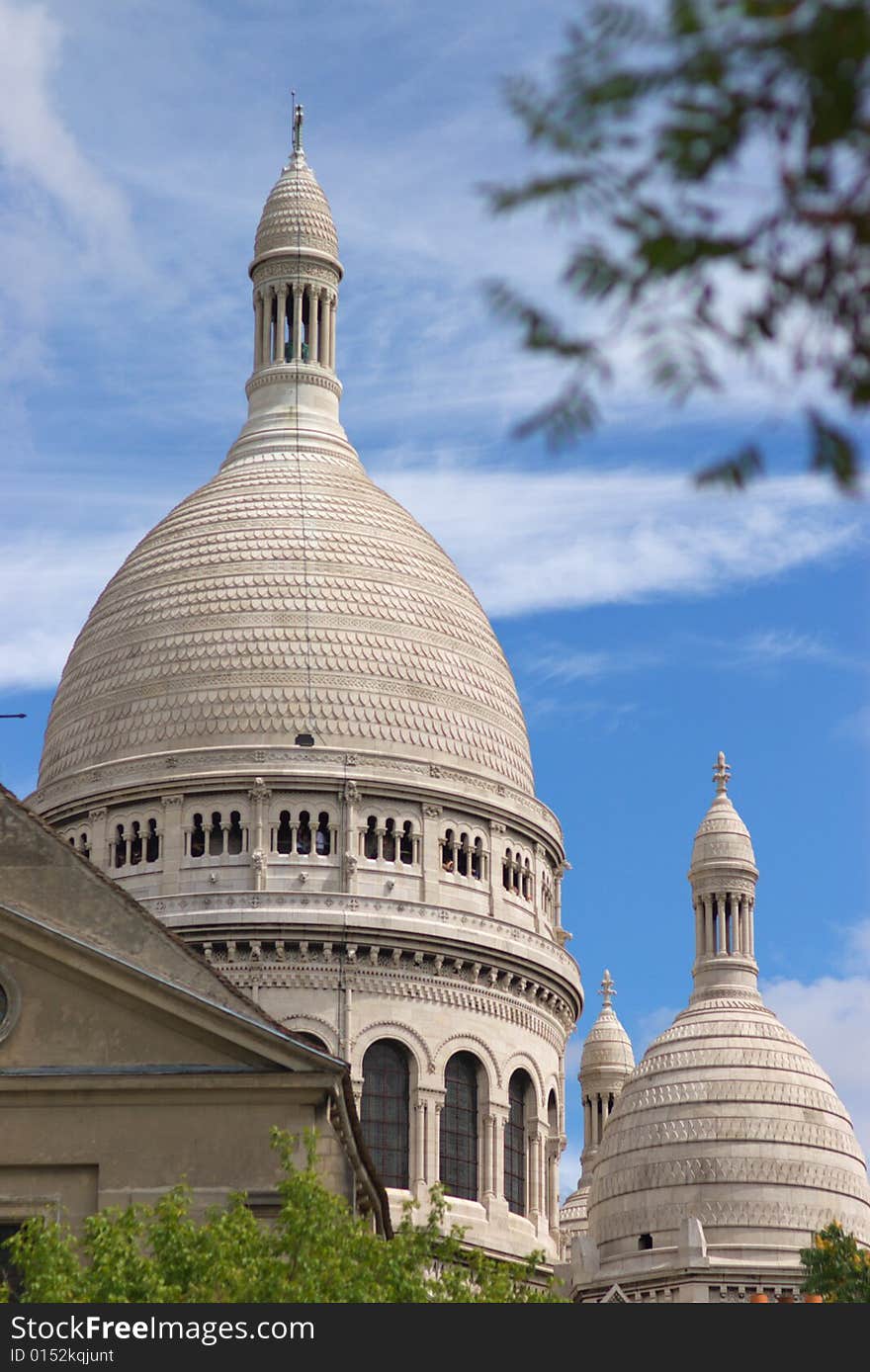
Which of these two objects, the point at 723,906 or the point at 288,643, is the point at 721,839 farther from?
the point at 288,643

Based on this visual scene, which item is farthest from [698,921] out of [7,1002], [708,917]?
[7,1002]

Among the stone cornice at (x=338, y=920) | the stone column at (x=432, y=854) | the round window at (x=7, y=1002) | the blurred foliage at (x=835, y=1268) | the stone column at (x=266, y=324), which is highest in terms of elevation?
the stone column at (x=266, y=324)

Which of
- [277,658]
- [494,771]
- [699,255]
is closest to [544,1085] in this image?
[494,771]

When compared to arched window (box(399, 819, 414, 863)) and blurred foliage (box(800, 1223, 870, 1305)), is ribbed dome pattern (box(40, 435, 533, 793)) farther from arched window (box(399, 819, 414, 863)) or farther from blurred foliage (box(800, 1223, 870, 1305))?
blurred foliage (box(800, 1223, 870, 1305))

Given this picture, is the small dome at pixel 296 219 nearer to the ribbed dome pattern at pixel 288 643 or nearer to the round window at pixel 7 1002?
the ribbed dome pattern at pixel 288 643

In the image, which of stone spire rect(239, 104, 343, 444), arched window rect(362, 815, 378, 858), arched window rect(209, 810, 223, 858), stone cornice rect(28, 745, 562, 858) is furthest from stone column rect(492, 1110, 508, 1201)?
stone spire rect(239, 104, 343, 444)

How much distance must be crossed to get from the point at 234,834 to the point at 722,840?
21736mm

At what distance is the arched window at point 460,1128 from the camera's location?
83562 mm

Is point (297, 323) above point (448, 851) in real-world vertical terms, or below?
above

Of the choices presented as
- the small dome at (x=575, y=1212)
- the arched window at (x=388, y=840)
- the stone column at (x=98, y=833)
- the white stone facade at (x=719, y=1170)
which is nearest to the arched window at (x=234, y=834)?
the stone column at (x=98, y=833)

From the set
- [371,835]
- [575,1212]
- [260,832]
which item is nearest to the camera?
[260,832]

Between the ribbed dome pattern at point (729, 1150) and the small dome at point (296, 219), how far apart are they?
3177cm

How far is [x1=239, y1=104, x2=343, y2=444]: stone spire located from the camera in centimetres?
9775

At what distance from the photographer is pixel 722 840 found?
98875mm
